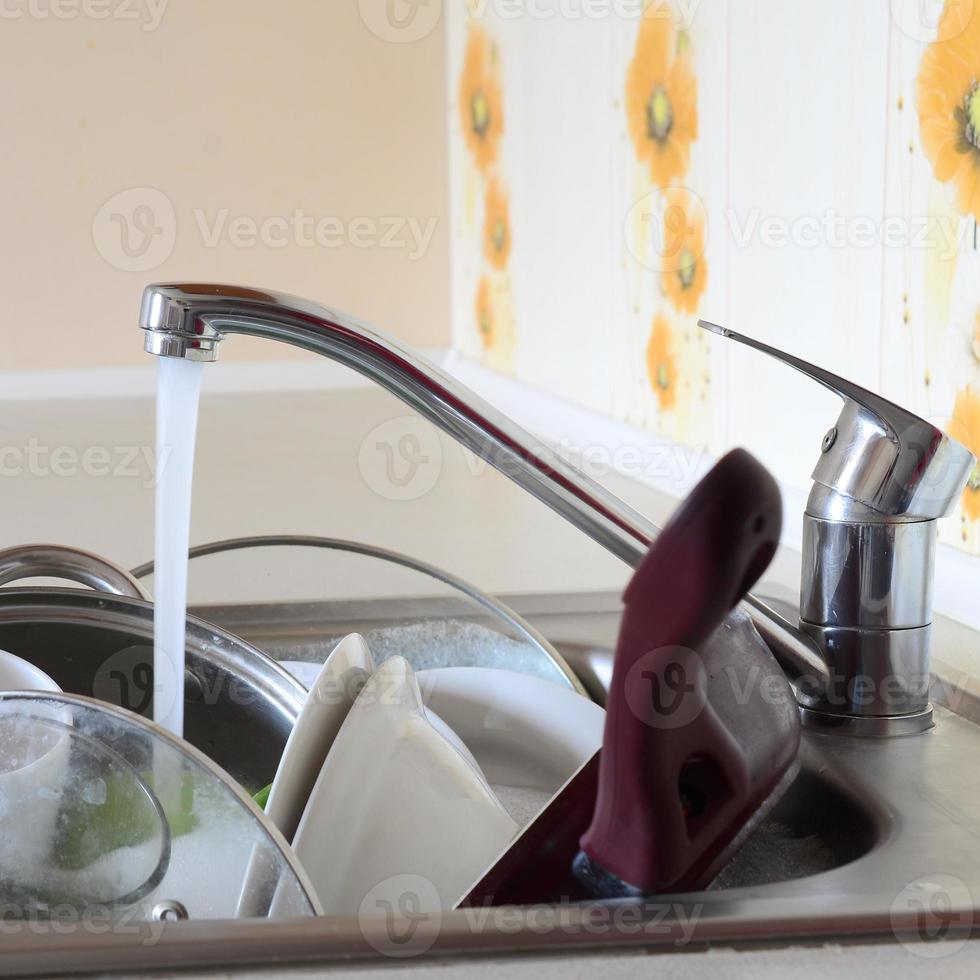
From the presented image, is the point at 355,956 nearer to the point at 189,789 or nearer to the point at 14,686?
the point at 189,789

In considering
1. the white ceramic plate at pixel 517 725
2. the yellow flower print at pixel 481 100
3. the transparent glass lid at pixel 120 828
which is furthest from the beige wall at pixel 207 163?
the transparent glass lid at pixel 120 828

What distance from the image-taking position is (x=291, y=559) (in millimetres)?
1055

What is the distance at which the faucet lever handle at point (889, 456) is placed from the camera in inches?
20.0

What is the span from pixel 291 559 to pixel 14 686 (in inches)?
19.9

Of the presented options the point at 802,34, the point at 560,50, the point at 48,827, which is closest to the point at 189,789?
the point at 48,827

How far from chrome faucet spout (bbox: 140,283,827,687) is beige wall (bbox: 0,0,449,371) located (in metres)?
2.14
